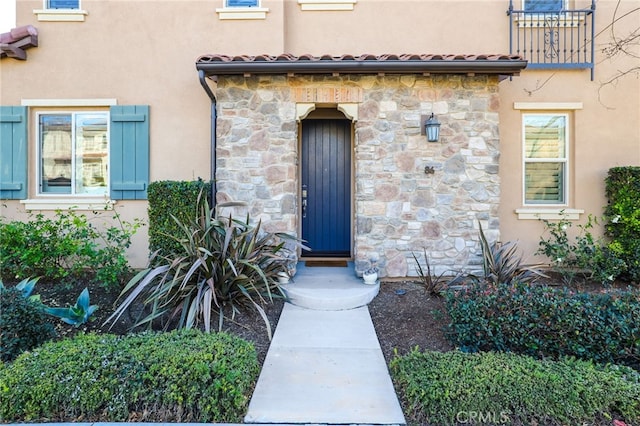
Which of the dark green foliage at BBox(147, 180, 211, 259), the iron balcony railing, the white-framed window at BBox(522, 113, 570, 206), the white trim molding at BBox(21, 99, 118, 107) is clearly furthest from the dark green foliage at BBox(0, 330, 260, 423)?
the iron balcony railing

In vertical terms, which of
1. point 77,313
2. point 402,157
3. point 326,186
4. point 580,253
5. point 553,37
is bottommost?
point 77,313

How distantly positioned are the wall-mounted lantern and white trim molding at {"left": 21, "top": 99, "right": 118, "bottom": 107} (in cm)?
509

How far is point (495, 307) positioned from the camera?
3242 mm

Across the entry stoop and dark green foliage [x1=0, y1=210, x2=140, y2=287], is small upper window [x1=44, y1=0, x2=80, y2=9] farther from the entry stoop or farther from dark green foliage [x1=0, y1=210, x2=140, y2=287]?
the entry stoop

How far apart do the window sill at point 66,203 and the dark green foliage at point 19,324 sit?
9.45 feet

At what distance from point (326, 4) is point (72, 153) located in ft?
16.5

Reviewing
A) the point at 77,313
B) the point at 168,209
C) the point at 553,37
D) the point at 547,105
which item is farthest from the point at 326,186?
the point at 553,37

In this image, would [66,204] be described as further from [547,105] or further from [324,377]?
[547,105]

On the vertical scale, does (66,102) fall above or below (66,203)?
above

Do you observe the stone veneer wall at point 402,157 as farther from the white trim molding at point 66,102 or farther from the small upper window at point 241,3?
the white trim molding at point 66,102

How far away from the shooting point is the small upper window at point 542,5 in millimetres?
6277

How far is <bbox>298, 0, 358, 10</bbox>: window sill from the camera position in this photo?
6.22m

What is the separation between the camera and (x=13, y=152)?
6039 mm

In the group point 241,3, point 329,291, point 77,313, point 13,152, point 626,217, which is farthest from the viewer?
point 241,3
